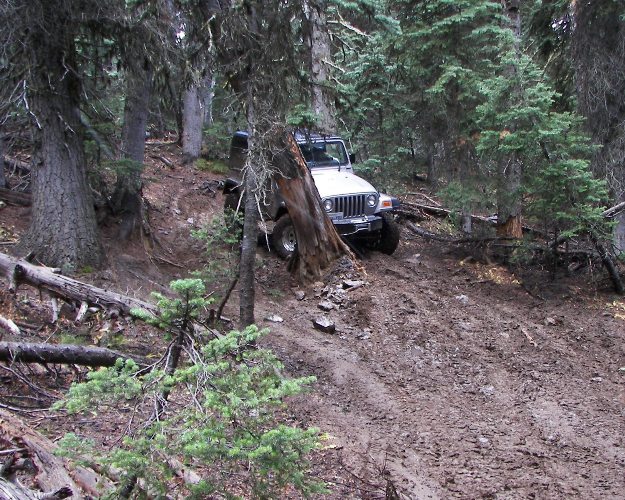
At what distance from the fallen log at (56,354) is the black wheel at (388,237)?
7.73 metres

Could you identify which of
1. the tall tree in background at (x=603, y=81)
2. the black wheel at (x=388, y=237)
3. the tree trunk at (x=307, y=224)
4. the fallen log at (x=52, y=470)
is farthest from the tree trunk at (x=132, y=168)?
the tall tree in background at (x=603, y=81)

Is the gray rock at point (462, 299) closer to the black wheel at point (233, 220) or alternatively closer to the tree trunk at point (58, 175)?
the black wheel at point (233, 220)

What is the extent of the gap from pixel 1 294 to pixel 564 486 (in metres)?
6.59

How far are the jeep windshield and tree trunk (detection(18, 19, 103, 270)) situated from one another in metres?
5.12

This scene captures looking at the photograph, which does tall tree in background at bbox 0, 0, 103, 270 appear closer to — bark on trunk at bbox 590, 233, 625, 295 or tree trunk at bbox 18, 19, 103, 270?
tree trunk at bbox 18, 19, 103, 270

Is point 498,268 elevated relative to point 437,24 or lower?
lower

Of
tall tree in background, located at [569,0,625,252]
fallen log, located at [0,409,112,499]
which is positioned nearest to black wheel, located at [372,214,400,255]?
tall tree in background, located at [569,0,625,252]

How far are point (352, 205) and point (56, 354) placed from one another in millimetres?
7397

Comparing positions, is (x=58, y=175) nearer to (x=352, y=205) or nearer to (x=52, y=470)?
(x=352, y=205)

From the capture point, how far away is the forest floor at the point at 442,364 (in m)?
5.90

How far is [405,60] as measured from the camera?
1413 cm

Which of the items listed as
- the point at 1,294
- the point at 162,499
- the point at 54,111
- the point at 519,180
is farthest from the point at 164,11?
the point at 162,499

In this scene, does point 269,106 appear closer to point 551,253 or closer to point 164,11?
point 164,11

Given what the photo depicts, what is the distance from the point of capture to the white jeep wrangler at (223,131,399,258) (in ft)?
39.2
